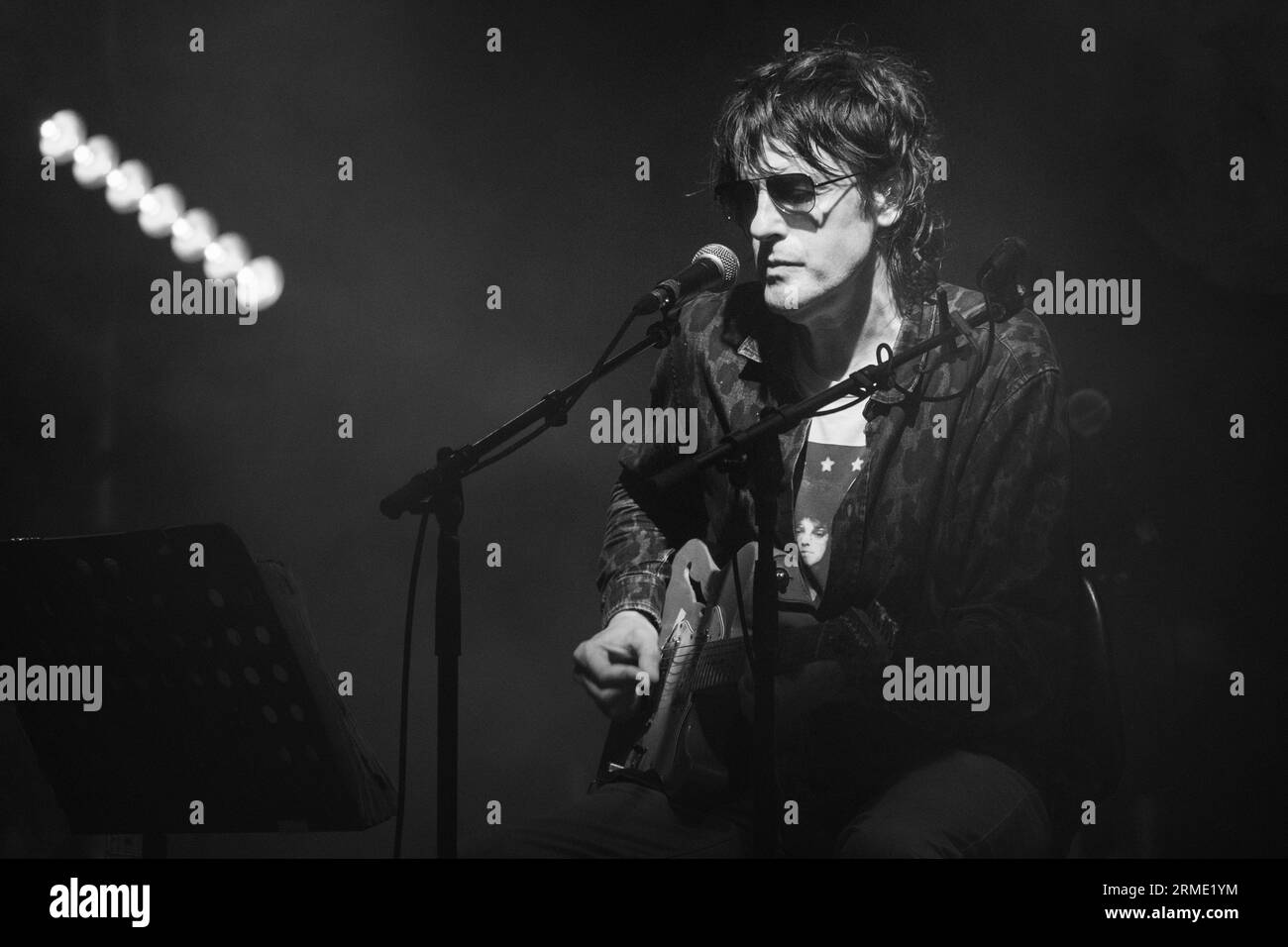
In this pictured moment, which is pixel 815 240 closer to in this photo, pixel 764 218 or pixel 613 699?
pixel 764 218

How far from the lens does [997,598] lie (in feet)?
8.23

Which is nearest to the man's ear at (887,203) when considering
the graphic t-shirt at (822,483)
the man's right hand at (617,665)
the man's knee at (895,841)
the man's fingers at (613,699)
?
the graphic t-shirt at (822,483)

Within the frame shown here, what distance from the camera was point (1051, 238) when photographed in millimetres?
2922

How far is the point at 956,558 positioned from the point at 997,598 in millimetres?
115

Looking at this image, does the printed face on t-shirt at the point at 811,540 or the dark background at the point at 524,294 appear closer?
the printed face on t-shirt at the point at 811,540

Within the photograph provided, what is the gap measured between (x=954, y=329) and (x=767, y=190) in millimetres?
672

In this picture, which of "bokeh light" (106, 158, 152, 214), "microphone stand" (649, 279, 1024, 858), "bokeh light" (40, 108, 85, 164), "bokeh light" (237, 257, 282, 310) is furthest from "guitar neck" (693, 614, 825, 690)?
"bokeh light" (40, 108, 85, 164)

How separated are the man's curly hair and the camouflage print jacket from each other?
0.60 feet

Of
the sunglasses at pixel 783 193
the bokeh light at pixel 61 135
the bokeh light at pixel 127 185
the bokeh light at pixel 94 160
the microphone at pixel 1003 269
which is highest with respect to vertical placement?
the bokeh light at pixel 61 135

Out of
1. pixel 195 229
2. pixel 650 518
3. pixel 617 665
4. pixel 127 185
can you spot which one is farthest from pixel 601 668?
pixel 127 185

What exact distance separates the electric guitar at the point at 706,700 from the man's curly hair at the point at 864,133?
716 millimetres

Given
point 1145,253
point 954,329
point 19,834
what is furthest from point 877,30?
point 19,834

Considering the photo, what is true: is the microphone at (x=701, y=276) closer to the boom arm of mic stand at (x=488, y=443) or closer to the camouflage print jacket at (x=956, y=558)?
the boom arm of mic stand at (x=488, y=443)

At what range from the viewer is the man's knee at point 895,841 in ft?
7.82
